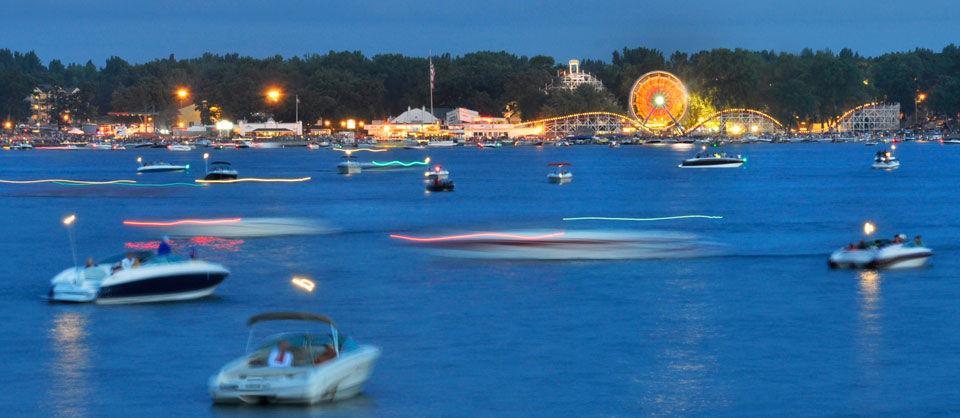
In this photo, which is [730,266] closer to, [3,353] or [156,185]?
[3,353]

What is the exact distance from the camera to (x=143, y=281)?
4653 centimetres

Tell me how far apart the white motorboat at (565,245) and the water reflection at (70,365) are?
23.6m

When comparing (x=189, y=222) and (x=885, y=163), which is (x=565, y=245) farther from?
(x=885, y=163)

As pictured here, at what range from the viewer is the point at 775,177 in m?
156

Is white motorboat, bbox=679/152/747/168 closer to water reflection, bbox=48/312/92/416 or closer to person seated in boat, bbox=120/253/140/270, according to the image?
person seated in boat, bbox=120/253/140/270

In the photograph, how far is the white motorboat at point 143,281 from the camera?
1837 inches

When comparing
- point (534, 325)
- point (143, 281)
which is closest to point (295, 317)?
point (534, 325)

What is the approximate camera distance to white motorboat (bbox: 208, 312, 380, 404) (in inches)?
1192

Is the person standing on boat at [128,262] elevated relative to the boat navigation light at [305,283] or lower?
elevated

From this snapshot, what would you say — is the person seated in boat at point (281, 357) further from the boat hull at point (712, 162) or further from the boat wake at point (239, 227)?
the boat hull at point (712, 162)

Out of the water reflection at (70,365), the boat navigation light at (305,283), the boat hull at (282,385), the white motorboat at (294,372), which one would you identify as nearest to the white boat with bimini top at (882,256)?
the boat navigation light at (305,283)

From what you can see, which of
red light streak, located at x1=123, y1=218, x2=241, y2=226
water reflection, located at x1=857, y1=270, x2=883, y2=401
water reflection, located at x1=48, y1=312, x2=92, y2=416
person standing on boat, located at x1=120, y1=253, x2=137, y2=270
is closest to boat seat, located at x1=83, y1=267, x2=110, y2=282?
person standing on boat, located at x1=120, y1=253, x2=137, y2=270

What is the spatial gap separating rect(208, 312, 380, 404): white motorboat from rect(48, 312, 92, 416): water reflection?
3978 mm

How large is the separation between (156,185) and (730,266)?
92.8 metres
